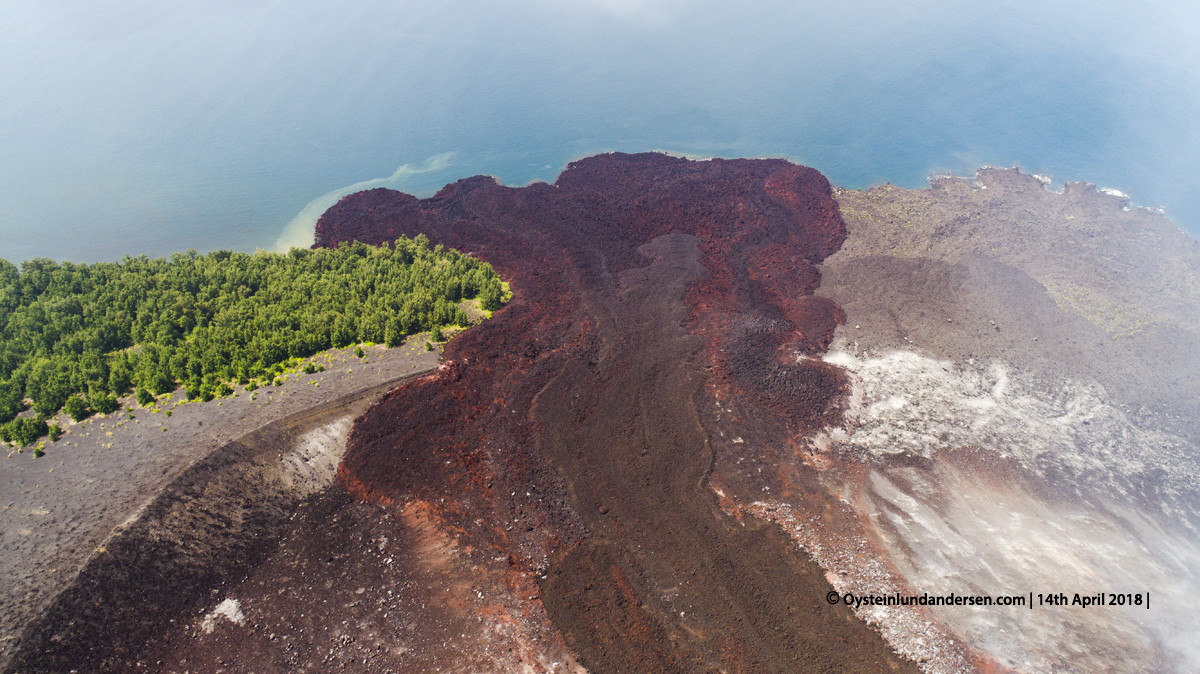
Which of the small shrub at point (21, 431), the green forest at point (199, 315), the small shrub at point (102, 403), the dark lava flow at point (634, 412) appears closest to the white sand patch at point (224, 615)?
the dark lava flow at point (634, 412)

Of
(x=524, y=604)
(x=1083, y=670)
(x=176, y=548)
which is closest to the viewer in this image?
(x=1083, y=670)

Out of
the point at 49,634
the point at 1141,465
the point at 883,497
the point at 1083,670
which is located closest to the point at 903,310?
the point at 1141,465

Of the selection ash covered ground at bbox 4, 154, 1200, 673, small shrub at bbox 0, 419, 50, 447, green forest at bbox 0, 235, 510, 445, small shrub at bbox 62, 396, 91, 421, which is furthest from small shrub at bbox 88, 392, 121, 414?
ash covered ground at bbox 4, 154, 1200, 673

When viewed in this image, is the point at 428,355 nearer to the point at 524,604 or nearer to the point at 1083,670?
the point at 524,604

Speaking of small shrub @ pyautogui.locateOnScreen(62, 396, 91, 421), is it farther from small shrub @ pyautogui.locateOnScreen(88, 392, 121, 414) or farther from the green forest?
small shrub @ pyautogui.locateOnScreen(88, 392, 121, 414)

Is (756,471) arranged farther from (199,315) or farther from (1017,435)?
(199,315)
